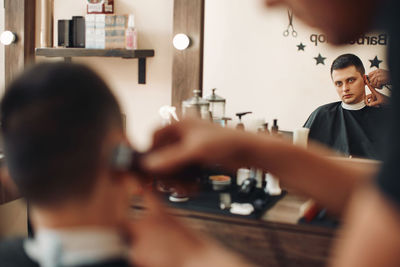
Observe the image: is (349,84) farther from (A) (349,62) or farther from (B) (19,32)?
(B) (19,32)

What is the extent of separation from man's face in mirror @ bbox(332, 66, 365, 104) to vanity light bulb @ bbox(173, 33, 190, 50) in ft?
3.60

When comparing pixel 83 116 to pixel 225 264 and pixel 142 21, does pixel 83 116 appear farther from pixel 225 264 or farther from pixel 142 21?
pixel 142 21

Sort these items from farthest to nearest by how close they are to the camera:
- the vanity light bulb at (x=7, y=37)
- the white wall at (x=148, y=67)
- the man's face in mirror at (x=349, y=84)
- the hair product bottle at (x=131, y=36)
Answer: the vanity light bulb at (x=7, y=37) < the white wall at (x=148, y=67) < the hair product bottle at (x=131, y=36) < the man's face in mirror at (x=349, y=84)

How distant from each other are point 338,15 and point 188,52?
10.6 ft

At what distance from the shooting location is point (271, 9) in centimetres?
75

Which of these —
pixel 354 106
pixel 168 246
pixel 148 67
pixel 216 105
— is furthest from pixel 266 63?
pixel 168 246

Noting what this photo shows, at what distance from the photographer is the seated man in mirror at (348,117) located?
3.42 metres

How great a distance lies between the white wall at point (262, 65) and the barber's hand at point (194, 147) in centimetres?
273

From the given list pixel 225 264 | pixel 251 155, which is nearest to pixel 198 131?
pixel 251 155

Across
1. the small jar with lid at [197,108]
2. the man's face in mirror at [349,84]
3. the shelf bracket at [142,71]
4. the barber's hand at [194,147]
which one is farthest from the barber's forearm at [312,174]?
the shelf bracket at [142,71]

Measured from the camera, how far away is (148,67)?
4.11 meters

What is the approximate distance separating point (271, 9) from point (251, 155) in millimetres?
290

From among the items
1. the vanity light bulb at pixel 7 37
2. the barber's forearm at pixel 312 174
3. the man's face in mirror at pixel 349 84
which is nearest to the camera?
the barber's forearm at pixel 312 174

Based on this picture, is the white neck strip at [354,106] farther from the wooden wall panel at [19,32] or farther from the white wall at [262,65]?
the wooden wall panel at [19,32]
